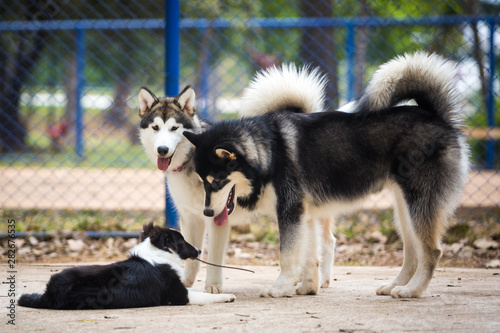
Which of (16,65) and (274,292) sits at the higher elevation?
(16,65)

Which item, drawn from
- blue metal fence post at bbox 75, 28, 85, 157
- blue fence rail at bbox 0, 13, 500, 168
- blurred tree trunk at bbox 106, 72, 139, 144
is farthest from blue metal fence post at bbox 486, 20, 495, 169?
blurred tree trunk at bbox 106, 72, 139, 144

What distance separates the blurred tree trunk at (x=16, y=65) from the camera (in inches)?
335

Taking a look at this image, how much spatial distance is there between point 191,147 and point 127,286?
1.08 metres

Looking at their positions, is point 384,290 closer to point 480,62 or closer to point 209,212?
point 209,212

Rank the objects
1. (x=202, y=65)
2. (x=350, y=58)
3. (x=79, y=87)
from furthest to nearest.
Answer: (x=202, y=65) → (x=79, y=87) → (x=350, y=58)

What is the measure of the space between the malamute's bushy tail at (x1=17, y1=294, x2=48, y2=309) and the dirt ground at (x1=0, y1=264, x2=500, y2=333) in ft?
0.13

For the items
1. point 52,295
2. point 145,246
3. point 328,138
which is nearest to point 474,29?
point 328,138

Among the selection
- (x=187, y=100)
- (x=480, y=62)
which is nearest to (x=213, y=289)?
(x=187, y=100)

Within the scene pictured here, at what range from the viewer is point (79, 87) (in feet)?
32.3

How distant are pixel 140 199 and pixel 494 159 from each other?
188 inches

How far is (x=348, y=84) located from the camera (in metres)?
6.52

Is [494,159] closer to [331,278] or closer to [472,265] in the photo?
[472,265]

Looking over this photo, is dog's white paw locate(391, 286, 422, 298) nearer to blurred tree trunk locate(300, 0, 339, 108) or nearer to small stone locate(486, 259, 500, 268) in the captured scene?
small stone locate(486, 259, 500, 268)

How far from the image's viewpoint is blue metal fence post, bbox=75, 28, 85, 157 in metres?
9.55
